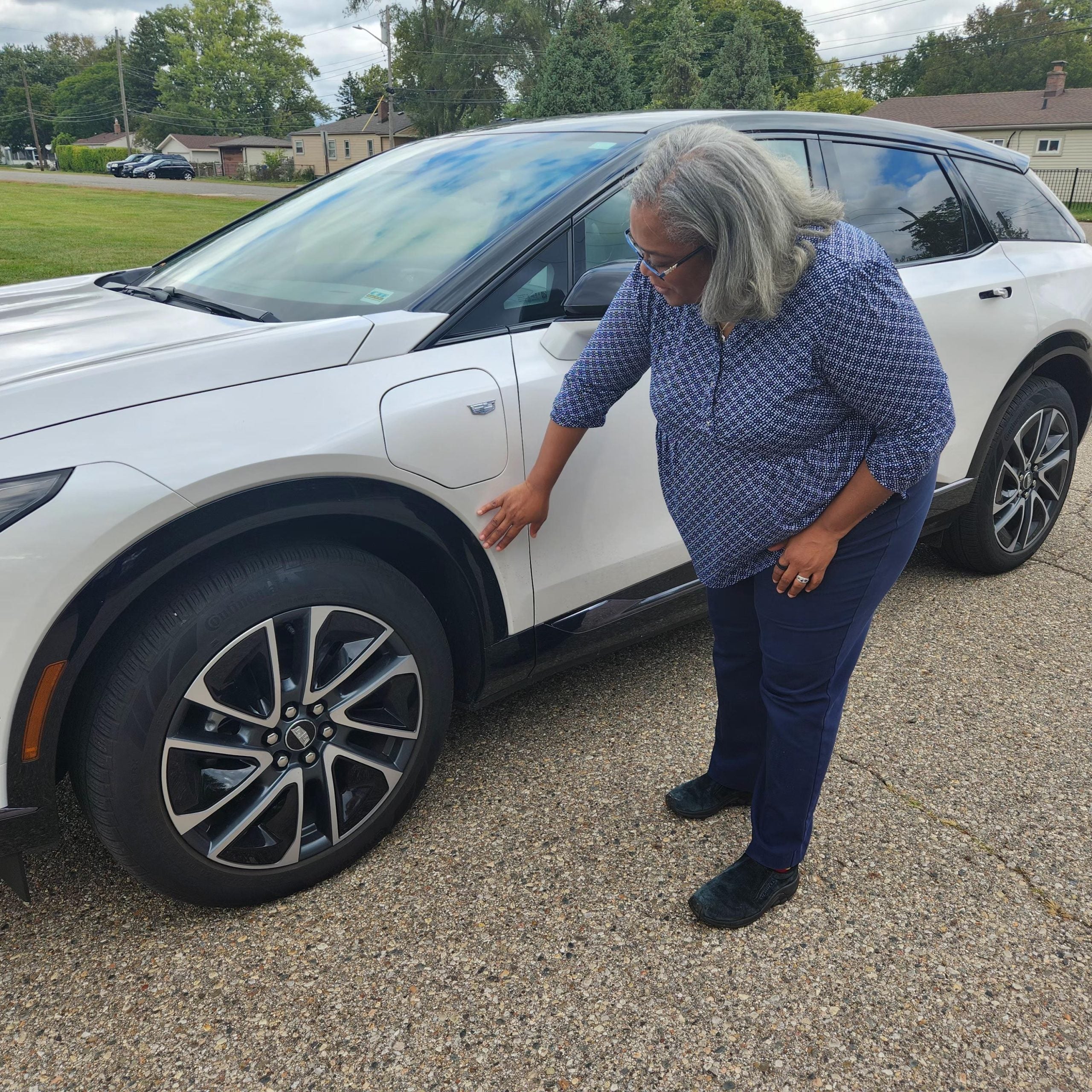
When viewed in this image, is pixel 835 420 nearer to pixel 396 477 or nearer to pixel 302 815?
pixel 396 477

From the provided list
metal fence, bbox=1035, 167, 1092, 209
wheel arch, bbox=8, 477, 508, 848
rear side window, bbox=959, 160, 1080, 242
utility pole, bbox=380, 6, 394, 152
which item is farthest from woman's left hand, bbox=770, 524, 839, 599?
utility pole, bbox=380, 6, 394, 152

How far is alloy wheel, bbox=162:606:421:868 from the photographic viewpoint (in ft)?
6.02

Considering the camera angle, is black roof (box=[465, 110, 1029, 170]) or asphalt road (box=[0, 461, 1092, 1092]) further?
black roof (box=[465, 110, 1029, 170])

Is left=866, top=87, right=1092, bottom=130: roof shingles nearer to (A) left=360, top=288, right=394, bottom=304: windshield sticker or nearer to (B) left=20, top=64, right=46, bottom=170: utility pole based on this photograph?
(A) left=360, top=288, right=394, bottom=304: windshield sticker

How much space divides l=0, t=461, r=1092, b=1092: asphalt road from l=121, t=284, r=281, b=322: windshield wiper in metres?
1.30

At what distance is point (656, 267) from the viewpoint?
1.66 metres

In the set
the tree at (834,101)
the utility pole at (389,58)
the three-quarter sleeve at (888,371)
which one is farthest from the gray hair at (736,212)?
the tree at (834,101)

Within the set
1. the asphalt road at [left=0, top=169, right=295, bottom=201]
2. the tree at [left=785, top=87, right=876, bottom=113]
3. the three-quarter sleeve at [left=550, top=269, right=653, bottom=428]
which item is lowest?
the three-quarter sleeve at [left=550, top=269, right=653, bottom=428]

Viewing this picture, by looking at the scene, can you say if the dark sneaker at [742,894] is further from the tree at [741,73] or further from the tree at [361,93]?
the tree at [361,93]

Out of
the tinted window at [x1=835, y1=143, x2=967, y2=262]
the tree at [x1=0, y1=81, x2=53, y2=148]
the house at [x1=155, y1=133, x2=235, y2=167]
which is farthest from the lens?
the tree at [x1=0, y1=81, x2=53, y2=148]

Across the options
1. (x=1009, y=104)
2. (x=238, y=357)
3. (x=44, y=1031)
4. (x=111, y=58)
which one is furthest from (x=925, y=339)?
(x=111, y=58)

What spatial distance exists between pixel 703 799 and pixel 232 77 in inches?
3575

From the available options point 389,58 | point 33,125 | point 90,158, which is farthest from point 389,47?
point 33,125

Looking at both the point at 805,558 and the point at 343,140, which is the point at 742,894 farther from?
the point at 343,140
